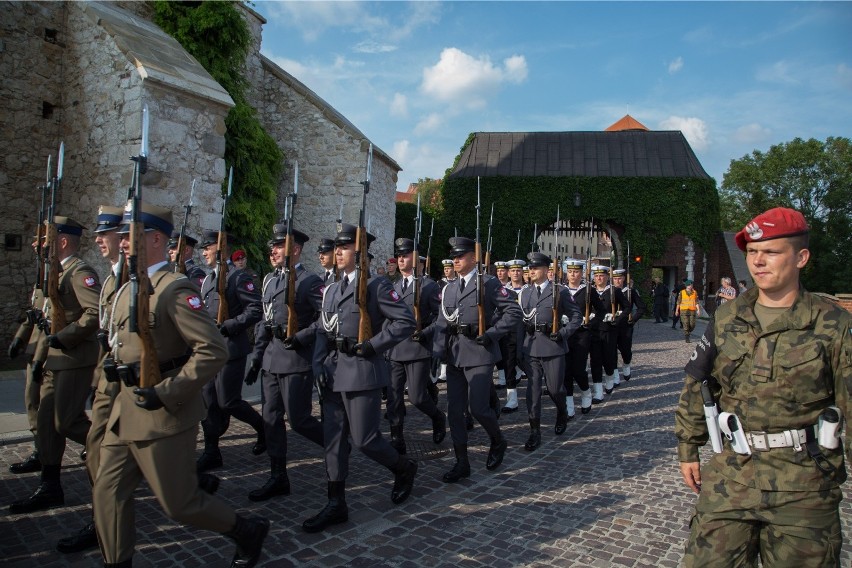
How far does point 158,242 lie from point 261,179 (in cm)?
1123

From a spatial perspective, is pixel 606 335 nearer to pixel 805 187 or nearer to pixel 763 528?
pixel 763 528

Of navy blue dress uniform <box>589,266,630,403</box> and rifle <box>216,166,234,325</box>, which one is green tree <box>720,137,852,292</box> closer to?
navy blue dress uniform <box>589,266,630,403</box>

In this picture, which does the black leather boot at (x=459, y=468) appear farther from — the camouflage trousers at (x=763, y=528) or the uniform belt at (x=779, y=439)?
the uniform belt at (x=779, y=439)

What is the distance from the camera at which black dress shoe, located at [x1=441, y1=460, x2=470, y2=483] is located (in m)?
5.05

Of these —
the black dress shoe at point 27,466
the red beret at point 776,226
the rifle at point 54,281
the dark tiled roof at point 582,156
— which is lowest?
the black dress shoe at point 27,466

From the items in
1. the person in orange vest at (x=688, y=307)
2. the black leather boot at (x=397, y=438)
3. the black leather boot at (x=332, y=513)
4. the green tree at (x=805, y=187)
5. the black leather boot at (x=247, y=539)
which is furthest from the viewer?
the green tree at (x=805, y=187)

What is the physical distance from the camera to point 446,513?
4.35 m

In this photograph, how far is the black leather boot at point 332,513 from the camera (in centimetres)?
396

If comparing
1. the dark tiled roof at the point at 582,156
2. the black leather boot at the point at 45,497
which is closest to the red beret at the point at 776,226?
the black leather boot at the point at 45,497

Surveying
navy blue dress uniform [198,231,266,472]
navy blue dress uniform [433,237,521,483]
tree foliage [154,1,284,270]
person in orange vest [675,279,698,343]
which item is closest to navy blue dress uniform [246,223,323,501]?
navy blue dress uniform [198,231,266,472]

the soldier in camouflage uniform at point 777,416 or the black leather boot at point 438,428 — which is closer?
the soldier in camouflage uniform at point 777,416

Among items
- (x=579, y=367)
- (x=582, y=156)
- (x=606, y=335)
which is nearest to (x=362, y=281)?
(x=579, y=367)

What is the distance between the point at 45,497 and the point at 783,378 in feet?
15.4

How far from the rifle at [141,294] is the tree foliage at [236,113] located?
10634mm
